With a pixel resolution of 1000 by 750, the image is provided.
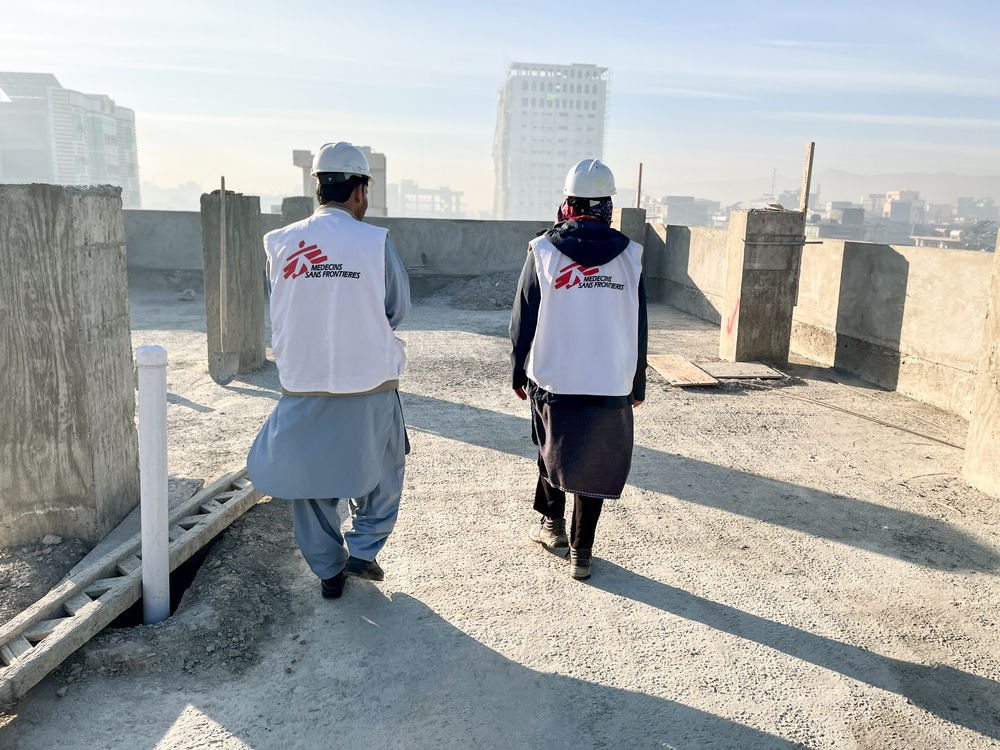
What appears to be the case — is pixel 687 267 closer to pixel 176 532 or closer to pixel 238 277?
pixel 238 277

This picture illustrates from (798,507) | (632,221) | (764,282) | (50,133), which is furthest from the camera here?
(50,133)

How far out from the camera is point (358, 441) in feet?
10.2

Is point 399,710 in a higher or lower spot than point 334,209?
lower

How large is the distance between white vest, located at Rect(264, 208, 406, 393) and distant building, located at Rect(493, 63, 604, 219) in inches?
6356

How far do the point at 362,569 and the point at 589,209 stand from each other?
1.92 m

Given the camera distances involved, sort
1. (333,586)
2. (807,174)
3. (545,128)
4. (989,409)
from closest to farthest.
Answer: (333,586) → (989,409) → (807,174) → (545,128)

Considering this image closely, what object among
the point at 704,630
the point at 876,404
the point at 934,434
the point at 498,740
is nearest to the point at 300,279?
the point at 498,740

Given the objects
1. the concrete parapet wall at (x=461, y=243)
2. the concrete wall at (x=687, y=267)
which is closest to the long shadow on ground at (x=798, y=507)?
the concrete wall at (x=687, y=267)

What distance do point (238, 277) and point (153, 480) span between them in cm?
533

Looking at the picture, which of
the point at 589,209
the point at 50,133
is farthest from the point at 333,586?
the point at 50,133

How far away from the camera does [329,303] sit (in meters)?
3.00

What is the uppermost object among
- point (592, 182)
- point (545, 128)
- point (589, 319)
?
point (545, 128)

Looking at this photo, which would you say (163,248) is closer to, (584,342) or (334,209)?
(334,209)

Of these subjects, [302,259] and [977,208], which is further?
[977,208]
